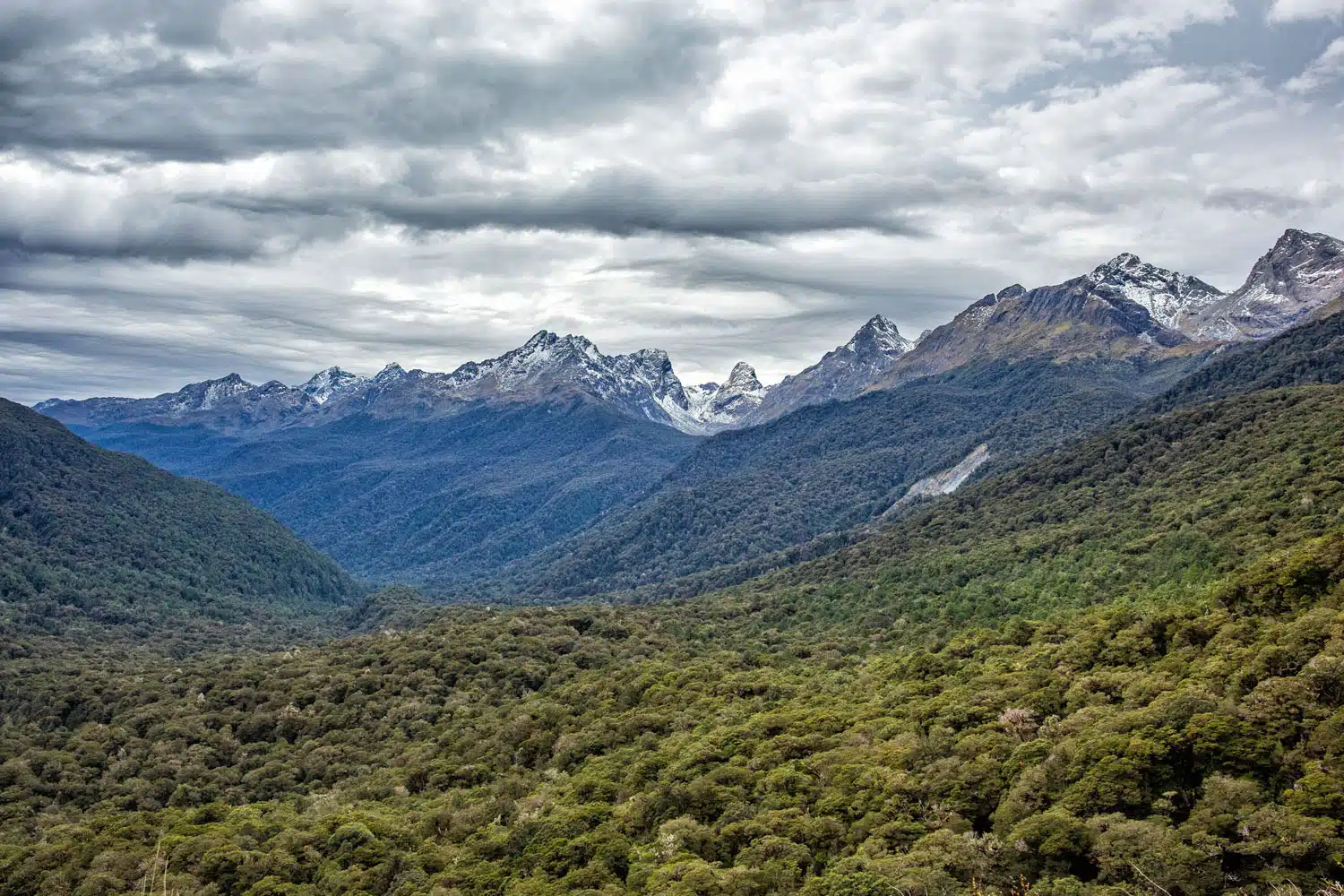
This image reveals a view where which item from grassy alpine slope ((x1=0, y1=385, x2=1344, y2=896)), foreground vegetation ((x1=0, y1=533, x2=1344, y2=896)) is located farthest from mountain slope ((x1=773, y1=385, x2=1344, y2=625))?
foreground vegetation ((x1=0, y1=533, x2=1344, y2=896))

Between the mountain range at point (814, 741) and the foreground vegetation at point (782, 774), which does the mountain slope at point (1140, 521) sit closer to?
the mountain range at point (814, 741)

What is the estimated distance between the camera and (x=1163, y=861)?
33375 mm

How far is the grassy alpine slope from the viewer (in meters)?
39.2

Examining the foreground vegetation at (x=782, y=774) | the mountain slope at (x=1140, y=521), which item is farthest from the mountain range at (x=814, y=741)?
the mountain slope at (x=1140, y=521)

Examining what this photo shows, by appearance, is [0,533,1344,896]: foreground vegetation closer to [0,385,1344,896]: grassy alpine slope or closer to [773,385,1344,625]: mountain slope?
[0,385,1344,896]: grassy alpine slope

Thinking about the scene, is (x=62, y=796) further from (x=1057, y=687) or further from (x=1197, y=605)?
(x=1197, y=605)

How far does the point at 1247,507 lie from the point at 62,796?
148507mm

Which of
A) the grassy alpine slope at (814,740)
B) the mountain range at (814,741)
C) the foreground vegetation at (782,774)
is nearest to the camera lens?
the foreground vegetation at (782,774)

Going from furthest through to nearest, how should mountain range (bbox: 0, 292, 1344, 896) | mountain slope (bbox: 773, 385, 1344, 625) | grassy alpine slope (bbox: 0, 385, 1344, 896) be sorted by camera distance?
mountain slope (bbox: 773, 385, 1344, 625) < grassy alpine slope (bbox: 0, 385, 1344, 896) < mountain range (bbox: 0, 292, 1344, 896)

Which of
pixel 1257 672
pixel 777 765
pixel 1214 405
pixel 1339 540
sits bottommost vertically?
pixel 777 765

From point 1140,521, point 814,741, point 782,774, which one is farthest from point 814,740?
point 1140,521

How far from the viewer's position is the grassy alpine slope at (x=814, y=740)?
39156mm

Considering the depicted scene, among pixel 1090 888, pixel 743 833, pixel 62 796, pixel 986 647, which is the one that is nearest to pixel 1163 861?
pixel 1090 888

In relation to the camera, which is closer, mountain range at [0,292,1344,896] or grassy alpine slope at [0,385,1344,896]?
mountain range at [0,292,1344,896]
